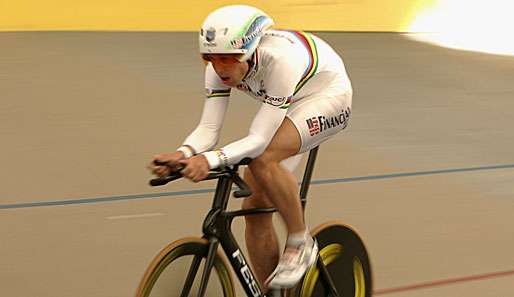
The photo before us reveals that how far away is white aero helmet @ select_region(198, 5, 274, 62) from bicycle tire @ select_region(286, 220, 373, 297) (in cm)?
86

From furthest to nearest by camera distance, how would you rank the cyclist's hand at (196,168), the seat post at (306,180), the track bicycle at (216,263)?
the seat post at (306,180)
the track bicycle at (216,263)
the cyclist's hand at (196,168)

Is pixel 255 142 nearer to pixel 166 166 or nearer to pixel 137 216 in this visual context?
pixel 166 166

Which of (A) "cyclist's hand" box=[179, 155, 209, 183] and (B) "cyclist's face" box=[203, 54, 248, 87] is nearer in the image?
(A) "cyclist's hand" box=[179, 155, 209, 183]

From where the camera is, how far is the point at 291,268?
3330 millimetres

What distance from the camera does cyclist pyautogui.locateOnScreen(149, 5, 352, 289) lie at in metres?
3.06

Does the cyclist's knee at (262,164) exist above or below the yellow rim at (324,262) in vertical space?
above

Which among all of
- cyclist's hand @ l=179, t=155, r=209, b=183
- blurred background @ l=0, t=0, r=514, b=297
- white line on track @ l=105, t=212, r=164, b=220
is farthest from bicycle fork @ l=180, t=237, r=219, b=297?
white line on track @ l=105, t=212, r=164, b=220

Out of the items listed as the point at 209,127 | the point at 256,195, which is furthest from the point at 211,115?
the point at 256,195

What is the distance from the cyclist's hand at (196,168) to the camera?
2.92 m

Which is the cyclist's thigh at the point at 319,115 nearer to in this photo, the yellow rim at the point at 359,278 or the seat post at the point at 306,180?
the seat post at the point at 306,180

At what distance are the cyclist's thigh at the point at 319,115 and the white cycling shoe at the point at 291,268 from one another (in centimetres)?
34

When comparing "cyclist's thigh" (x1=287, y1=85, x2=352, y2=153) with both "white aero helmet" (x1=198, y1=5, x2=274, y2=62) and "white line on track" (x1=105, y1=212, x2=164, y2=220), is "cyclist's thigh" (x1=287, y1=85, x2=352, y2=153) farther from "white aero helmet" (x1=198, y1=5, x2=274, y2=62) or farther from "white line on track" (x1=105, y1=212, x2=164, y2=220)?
"white line on track" (x1=105, y1=212, x2=164, y2=220)

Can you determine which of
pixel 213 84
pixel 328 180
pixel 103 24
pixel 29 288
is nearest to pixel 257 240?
pixel 213 84

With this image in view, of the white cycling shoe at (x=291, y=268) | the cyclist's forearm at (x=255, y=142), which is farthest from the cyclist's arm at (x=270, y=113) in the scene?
the white cycling shoe at (x=291, y=268)
